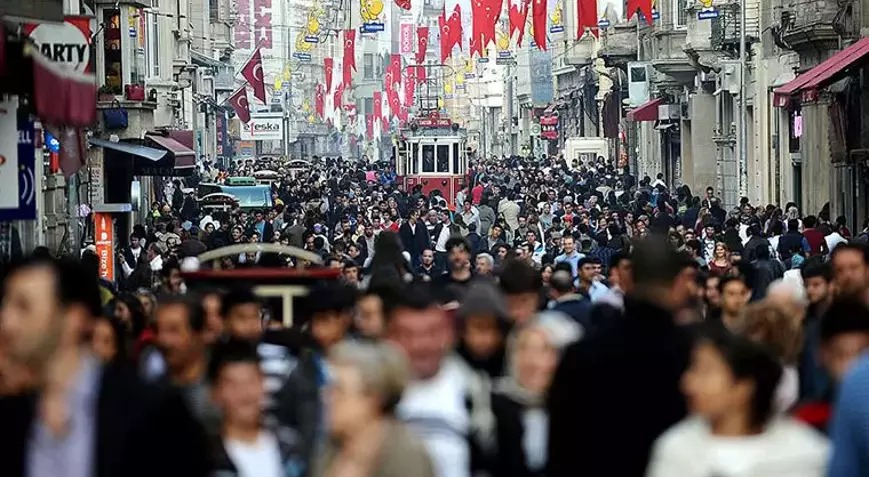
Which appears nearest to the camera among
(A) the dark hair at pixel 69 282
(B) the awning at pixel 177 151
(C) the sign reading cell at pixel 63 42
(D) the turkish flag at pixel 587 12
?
(A) the dark hair at pixel 69 282

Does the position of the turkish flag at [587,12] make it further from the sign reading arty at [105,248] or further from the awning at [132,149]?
the sign reading arty at [105,248]

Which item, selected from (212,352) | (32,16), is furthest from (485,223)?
(212,352)

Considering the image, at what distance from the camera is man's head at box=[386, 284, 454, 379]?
25.3 feet

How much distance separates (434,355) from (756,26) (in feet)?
131

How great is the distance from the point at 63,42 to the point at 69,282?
12.0 metres

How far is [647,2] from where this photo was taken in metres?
36.4

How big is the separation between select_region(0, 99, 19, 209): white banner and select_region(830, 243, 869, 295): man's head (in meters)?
5.98

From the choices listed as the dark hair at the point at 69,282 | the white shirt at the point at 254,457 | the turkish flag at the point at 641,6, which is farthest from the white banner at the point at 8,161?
the turkish flag at the point at 641,6

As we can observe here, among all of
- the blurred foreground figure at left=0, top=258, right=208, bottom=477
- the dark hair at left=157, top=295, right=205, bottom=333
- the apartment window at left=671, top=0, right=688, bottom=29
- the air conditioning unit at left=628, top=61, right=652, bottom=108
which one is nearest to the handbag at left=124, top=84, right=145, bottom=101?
the apartment window at left=671, top=0, right=688, bottom=29

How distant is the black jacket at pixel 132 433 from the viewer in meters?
6.25

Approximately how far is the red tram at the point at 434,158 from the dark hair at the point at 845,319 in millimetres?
51811

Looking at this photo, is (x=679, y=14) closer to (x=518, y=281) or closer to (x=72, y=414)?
(x=518, y=281)

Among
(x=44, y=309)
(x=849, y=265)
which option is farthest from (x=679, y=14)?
(x=44, y=309)

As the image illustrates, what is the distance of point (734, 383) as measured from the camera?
6.87m
